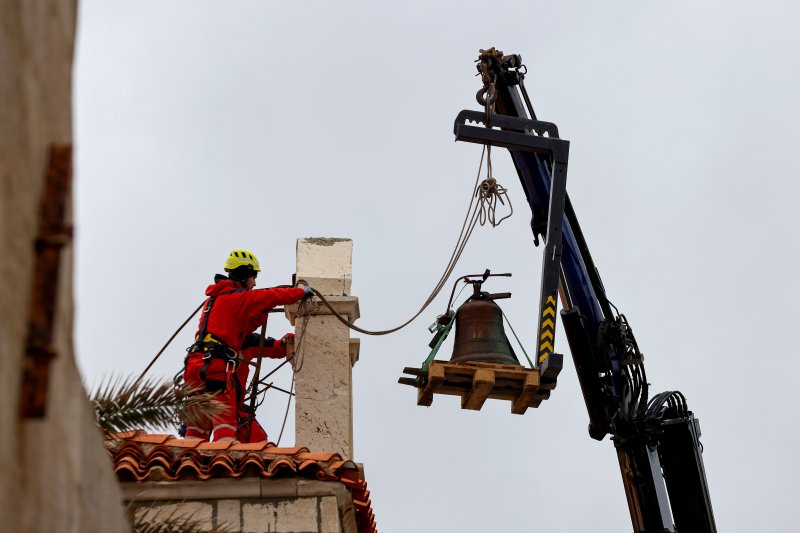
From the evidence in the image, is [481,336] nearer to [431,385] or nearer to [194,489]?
[431,385]

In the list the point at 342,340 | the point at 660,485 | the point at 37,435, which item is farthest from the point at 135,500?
the point at 660,485

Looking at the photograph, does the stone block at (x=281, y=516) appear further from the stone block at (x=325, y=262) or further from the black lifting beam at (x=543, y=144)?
the black lifting beam at (x=543, y=144)

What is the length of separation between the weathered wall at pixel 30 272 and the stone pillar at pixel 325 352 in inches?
217

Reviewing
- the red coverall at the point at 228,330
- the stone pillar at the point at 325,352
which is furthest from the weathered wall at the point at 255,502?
the red coverall at the point at 228,330

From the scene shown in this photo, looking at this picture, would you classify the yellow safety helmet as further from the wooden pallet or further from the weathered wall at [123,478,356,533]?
the weathered wall at [123,478,356,533]

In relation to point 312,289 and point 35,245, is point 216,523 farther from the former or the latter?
point 35,245

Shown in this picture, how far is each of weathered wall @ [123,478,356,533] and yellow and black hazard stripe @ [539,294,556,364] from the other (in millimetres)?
2874

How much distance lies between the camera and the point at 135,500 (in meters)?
7.85

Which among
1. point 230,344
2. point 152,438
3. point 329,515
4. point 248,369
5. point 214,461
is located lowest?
point 329,515

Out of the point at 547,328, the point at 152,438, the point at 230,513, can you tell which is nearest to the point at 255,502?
the point at 230,513

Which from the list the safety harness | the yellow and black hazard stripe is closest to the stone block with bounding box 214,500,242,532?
the safety harness

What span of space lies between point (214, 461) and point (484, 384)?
2.50 meters

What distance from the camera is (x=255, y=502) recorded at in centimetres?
829

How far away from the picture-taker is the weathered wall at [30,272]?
11.2 ft
